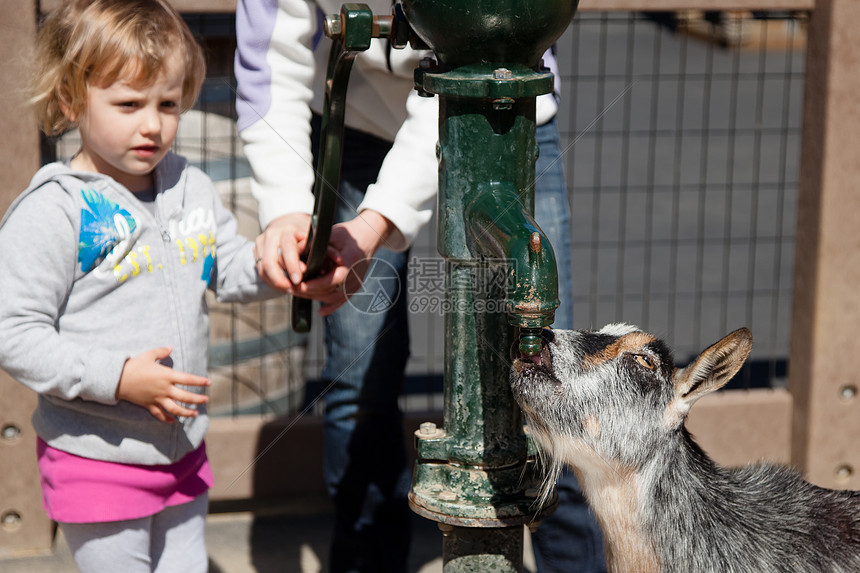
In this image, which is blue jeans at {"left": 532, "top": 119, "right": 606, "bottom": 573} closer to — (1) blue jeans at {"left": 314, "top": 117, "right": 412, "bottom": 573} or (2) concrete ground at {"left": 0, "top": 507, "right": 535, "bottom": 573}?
(1) blue jeans at {"left": 314, "top": 117, "right": 412, "bottom": 573}

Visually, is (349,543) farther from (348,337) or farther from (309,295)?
(309,295)

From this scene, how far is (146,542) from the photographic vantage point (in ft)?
8.17

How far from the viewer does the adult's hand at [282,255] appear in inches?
92.7

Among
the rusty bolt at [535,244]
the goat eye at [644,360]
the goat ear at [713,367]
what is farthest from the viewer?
the goat eye at [644,360]

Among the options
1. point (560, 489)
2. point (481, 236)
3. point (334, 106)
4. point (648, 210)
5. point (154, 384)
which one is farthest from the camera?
point (648, 210)

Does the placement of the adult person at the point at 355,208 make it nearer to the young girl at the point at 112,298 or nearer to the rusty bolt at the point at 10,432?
the young girl at the point at 112,298

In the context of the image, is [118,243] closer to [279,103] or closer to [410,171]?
[279,103]

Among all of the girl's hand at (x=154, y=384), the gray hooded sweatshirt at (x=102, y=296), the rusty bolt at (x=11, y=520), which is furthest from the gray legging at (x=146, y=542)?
the rusty bolt at (x=11, y=520)

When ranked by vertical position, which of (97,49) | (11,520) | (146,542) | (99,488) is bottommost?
(11,520)

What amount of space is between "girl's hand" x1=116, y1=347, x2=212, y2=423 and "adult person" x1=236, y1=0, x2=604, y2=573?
0.30m

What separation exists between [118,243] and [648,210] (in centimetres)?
312

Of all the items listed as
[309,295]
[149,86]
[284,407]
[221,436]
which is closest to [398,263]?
[309,295]

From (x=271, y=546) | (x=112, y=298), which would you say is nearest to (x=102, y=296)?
(x=112, y=298)

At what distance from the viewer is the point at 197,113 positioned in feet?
13.6
